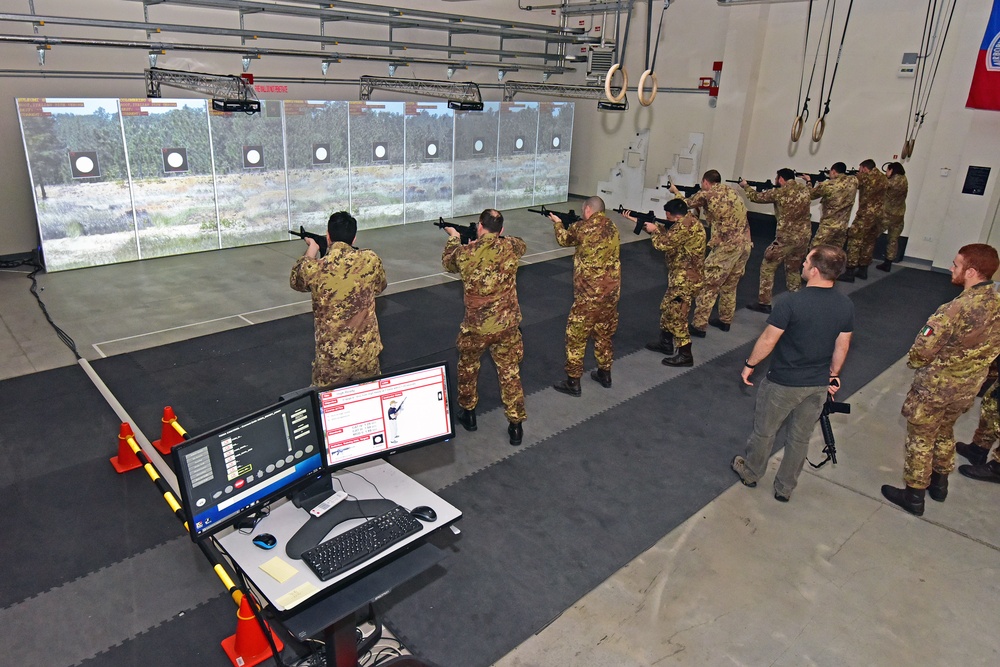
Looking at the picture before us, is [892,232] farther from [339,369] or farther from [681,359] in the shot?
[339,369]

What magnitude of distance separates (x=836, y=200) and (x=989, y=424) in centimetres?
461

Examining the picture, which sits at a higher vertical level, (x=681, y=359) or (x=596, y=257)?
(x=596, y=257)

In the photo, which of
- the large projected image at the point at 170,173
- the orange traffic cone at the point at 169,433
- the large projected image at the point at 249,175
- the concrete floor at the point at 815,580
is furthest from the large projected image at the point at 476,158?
the orange traffic cone at the point at 169,433

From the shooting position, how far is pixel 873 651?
3.54 meters

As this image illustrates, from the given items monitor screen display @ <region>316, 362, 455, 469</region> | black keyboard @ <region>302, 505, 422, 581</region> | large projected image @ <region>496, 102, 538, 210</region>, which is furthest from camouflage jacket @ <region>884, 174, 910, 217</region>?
black keyboard @ <region>302, 505, 422, 581</region>

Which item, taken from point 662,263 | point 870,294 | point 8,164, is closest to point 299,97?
point 8,164

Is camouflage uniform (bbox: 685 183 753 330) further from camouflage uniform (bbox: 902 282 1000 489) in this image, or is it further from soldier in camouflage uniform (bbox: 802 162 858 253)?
camouflage uniform (bbox: 902 282 1000 489)

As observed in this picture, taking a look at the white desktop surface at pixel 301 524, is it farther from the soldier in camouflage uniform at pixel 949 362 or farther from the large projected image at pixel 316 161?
the large projected image at pixel 316 161

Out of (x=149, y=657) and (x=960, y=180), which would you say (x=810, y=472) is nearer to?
(x=149, y=657)

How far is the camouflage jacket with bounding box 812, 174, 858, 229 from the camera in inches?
352

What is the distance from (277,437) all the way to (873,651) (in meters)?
3.30

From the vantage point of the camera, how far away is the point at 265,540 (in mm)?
2844

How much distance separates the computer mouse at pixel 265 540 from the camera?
2.83 meters

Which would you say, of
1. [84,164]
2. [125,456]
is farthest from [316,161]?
[125,456]
